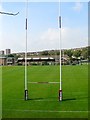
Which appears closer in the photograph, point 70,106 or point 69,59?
point 70,106

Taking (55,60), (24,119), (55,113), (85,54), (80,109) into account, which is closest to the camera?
(24,119)

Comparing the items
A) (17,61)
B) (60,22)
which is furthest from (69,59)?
(60,22)

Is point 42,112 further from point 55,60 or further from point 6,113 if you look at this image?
point 55,60

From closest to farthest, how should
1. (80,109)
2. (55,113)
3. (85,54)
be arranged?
1. (55,113)
2. (80,109)
3. (85,54)

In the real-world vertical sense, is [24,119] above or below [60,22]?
below

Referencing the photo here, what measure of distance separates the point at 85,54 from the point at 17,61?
26.4 metres

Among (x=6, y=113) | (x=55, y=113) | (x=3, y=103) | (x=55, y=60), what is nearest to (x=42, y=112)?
A: (x=55, y=113)

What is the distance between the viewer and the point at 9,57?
12525 centimetres

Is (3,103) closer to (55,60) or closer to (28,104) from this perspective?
(28,104)

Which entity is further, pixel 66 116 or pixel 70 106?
pixel 70 106

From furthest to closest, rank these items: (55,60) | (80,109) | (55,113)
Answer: (55,60) → (80,109) → (55,113)

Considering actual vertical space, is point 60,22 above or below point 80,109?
above

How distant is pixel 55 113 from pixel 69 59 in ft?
364

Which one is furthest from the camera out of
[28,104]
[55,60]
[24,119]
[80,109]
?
[55,60]
